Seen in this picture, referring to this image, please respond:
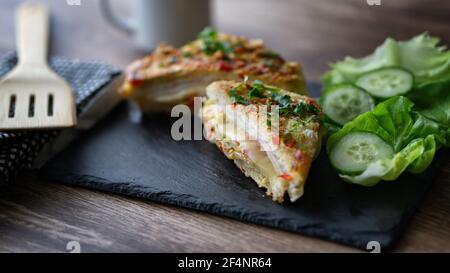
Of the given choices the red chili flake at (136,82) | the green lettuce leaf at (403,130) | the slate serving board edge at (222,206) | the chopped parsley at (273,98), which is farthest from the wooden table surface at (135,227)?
the red chili flake at (136,82)

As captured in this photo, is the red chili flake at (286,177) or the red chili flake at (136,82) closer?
the red chili flake at (286,177)

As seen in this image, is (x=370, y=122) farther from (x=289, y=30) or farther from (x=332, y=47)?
(x=289, y=30)

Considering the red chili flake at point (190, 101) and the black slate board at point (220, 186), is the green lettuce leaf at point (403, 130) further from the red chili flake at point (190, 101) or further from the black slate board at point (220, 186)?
the red chili flake at point (190, 101)

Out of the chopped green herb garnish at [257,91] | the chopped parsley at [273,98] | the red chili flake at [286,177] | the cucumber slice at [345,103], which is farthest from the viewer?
the cucumber slice at [345,103]

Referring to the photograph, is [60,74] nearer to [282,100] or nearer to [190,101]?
[190,101]

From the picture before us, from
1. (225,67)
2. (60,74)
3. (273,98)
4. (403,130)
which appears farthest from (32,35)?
(403,130)

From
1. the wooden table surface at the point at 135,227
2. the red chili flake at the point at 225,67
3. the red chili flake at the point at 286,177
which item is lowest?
the wooden table surface at the point at 135,227

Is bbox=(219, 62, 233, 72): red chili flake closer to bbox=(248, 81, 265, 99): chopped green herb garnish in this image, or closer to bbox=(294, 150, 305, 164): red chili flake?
bbox=(248, 81, 265, 99): chopped green herb garnish

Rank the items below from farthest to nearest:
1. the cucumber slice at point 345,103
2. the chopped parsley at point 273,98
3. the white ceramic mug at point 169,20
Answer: the white ceramic mug at point 169,20, the cucumber slice at point 345,103, the chopped parsley at point 273,98
